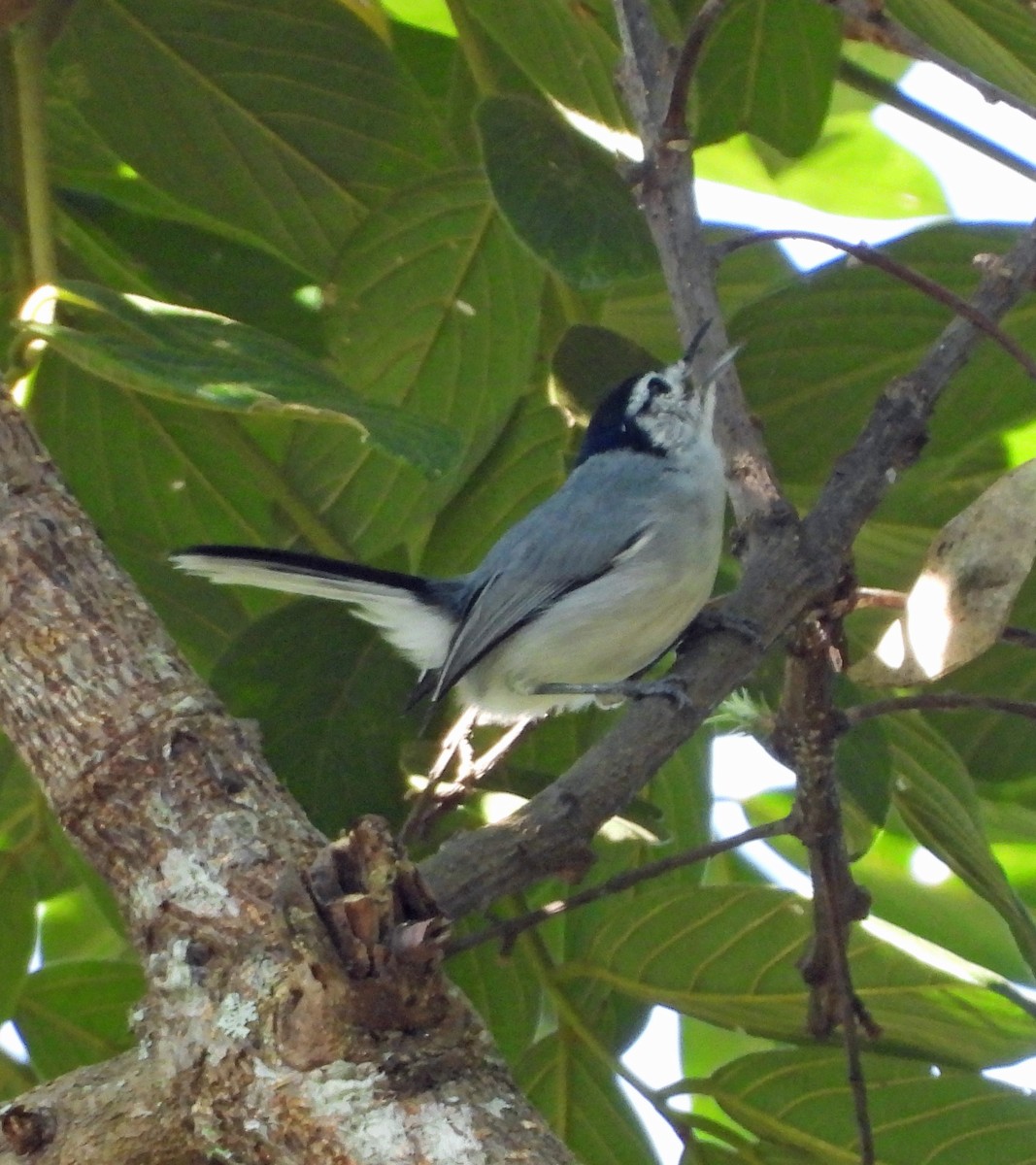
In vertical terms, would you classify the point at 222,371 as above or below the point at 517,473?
below

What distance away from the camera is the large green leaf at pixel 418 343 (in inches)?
98.0

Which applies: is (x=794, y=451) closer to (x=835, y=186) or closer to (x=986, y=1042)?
(x=986, y=1042)

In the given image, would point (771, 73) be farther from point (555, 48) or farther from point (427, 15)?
point (427, 15)

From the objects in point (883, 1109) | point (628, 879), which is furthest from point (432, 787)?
point (883, 1109)

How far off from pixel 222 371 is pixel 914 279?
78cm

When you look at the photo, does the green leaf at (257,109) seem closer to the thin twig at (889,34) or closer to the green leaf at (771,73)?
the green leaf at (771,73)

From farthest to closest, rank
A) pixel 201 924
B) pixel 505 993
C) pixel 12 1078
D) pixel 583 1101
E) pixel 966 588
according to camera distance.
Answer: pixel 12 1078 < pixel 505 993 < pixel 583 1101 < pixel 966 588 < pixel 201 924

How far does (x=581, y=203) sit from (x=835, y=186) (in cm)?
123

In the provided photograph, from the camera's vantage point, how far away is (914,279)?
1720mm

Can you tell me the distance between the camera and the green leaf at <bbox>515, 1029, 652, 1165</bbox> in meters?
2.12

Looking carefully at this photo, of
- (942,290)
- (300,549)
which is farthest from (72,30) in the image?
(942,290)

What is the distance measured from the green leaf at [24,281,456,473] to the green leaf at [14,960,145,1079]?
1103 mm

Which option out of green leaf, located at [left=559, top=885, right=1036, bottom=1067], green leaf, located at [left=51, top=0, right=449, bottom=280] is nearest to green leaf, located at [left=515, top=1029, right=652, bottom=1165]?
green leaf, located at [left=559, top=885, right=1036, bottom=1067]

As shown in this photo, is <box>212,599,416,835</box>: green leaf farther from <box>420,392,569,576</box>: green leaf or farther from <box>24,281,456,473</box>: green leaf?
<box>24,281,456,473</box>: green leaf
